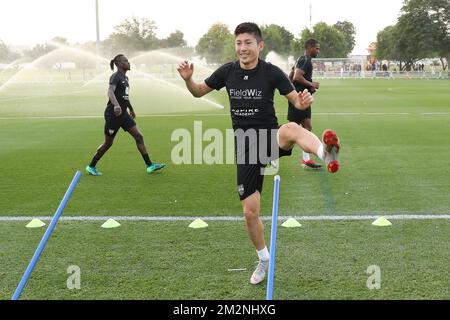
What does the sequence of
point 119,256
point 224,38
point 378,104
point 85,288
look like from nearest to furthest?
point 85,288
point 119,256
point 378,104
point 224,38

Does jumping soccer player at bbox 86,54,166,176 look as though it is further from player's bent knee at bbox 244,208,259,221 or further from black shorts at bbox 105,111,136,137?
player's bent knee at bbox 244,208,259,221

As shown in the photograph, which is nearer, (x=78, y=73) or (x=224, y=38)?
(x=78, y=73)

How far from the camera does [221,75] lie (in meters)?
5.16

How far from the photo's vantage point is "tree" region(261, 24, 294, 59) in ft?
285

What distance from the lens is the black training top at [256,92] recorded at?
4.86m

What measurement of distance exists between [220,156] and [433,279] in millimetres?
7465

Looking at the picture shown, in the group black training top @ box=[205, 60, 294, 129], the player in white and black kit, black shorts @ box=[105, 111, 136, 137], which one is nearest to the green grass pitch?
the player in white and black kit

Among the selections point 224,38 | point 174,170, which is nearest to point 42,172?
point 174,170

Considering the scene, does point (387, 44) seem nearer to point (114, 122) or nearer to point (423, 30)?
point (423, 30)

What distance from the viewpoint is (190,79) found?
5.33 meters

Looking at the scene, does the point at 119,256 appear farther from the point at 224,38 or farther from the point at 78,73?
the point at 224,38

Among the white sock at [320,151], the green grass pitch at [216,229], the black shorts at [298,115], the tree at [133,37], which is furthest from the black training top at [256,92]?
the tree at [133,37]

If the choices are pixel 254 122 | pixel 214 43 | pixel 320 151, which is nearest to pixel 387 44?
pixel 214 43

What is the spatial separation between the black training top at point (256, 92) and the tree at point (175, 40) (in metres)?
77.8
